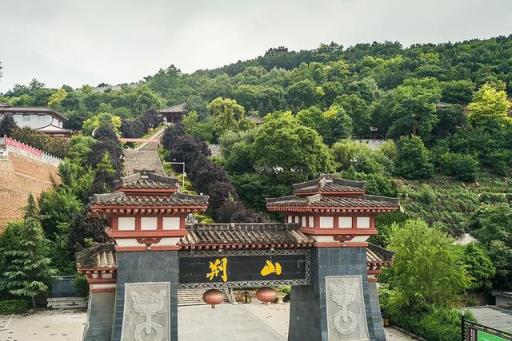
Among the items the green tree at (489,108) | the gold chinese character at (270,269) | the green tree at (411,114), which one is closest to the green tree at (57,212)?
the gold chinese character at (270,269)

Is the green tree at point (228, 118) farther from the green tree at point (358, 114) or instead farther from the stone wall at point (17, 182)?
the stone wall at point (17, 182)

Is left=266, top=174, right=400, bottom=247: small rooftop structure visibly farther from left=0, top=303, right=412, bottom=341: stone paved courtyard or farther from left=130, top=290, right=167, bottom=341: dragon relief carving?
left=0, top=303, right=412, bottom=341: stone paved courtyard

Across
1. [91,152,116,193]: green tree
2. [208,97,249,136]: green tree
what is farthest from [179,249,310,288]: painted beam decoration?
[208,97,249,136]: green tree

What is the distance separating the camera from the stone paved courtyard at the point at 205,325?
17266 mm

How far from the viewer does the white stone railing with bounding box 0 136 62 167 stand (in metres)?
26.7

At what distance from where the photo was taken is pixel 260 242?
1041 cm

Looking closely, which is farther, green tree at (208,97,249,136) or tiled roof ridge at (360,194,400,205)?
green tree at (208,97,249,136)

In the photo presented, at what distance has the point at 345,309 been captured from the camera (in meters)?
10.6

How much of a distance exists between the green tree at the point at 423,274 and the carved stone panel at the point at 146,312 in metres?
11.3

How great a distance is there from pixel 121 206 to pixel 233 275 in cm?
297

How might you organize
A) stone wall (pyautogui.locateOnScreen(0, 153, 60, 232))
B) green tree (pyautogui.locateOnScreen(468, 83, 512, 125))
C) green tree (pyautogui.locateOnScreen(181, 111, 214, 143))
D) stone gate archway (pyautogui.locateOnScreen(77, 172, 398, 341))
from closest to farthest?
stone gate archway (pyautogui.locateOnScreen(77, 172, 398, 341))
stone wall (pyautogui.locateOnScreen(0, 153, 60, 232))
green tree (pyautogui.locateOnScreen(468, 83, 512, 125))
green tree (pyautogui.locateOnScreen(181, 111, 214, 143))

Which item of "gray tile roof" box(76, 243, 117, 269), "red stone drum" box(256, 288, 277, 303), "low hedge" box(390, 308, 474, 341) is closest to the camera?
"gray tile roof" box(76, 243, 117, 269)

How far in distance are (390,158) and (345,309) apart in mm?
30366

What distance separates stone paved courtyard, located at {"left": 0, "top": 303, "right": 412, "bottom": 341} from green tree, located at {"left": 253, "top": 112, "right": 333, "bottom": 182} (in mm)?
11288
